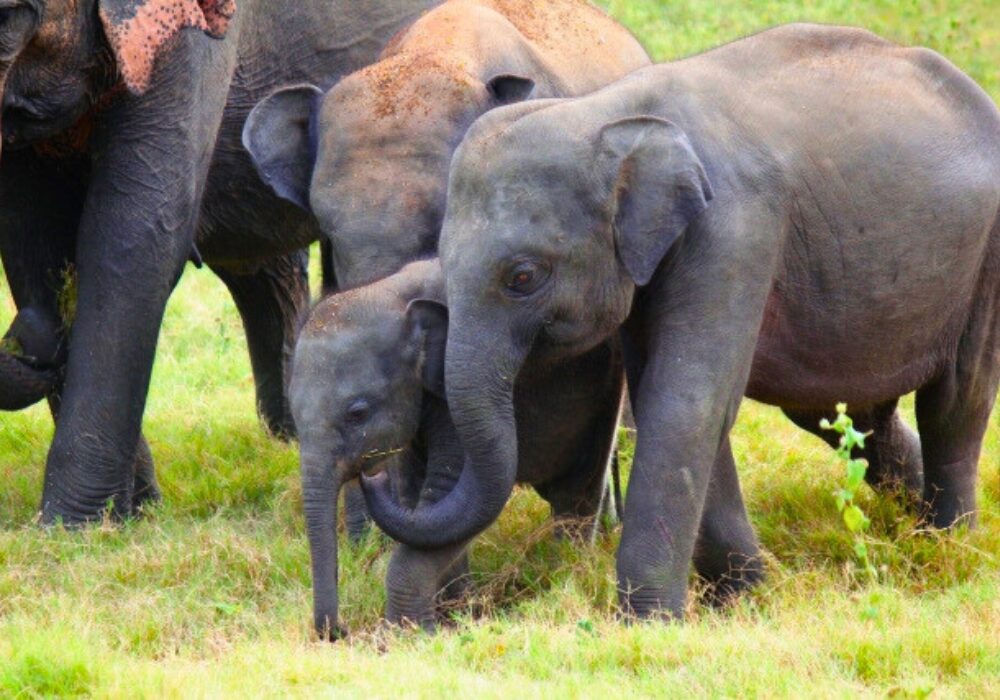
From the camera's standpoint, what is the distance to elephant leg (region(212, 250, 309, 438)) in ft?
27.9

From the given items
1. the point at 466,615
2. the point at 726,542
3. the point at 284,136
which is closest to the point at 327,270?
the point at 284,136

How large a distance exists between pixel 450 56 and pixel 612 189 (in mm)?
1292

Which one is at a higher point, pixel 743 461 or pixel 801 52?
pixel 801 52

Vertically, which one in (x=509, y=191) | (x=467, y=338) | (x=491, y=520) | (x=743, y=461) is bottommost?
(x=743, y=461)

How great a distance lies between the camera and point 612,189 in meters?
5.36

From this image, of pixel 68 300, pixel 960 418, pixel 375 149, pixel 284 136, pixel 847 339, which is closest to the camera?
pixel 847 339

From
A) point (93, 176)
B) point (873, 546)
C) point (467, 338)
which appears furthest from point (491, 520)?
point (93, 176)

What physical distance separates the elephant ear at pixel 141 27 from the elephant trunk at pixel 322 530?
5.10 feet

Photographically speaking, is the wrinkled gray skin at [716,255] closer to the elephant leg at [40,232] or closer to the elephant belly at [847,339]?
the elephant belly at [847,339]

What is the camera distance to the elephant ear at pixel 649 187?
5.33m

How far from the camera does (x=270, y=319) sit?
28.3ft

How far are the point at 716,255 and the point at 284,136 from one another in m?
1.75

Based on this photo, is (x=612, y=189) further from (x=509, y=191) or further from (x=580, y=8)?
(x=580, y=8)

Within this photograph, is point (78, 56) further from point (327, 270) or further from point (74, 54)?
point (327, 270)
